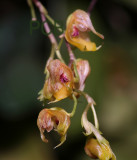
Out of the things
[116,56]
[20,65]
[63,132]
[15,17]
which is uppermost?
[63,132]

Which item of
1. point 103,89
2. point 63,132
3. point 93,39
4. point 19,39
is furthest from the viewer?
point 19,39

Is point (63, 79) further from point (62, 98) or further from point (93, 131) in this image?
point (93, 131)

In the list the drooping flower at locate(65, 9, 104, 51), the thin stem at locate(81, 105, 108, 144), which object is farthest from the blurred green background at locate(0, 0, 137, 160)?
the thin stem at locate(81, 105, 108, 144)

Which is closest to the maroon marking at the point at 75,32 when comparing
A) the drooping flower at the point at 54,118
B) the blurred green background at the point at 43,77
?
the drooping flower at the point at 54,118

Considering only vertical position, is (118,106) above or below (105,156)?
below

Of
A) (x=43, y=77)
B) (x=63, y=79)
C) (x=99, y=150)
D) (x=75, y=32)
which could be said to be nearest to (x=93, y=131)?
(x=99, y=150)

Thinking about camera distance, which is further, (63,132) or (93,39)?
(93,39)

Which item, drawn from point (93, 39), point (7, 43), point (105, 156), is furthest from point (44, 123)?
point (7, 43)

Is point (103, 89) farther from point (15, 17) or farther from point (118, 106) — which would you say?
point (15, 17)
